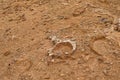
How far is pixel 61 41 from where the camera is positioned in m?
2.88

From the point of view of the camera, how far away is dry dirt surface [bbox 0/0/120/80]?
2654 millimetres

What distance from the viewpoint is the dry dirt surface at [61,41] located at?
8.71 feet

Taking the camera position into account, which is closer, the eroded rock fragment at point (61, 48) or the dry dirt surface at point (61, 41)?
the dry dirt surface at point (61, 41)

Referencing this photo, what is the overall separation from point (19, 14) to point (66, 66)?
1.17 m

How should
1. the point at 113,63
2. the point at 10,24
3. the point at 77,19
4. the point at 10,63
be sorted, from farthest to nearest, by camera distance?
the point at 10,24, the point at 77,19, the point at 10,63, the point at 113,63

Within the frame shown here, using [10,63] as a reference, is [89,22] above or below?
above

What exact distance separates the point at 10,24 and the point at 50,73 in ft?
3.37

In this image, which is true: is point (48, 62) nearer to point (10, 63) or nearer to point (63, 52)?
point (63, 52)

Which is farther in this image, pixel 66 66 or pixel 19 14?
pixel 19 14

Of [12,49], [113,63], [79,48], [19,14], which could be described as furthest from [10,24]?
[113,63]

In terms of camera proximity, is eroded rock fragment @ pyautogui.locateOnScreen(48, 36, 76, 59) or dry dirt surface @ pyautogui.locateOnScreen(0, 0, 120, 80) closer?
dry dirt surface @ pyautogui.locateOnScreen(0, 0, 120, 80)

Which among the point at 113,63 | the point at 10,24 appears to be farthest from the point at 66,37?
the point at 10,24

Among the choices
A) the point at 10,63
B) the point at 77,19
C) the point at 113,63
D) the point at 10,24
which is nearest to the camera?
the point at 113,63

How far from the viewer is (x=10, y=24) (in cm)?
341
